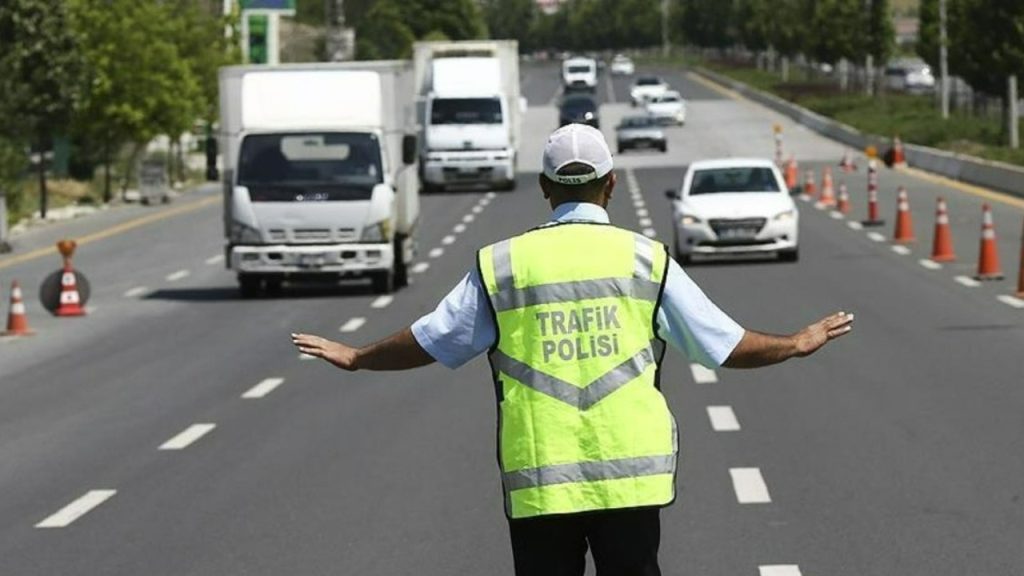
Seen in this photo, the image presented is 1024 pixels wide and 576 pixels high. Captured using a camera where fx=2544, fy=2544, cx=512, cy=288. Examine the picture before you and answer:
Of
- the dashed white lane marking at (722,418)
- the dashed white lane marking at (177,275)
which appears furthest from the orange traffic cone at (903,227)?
the dashed white lane marking at (722,418)

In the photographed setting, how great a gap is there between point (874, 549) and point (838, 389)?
22.9ft

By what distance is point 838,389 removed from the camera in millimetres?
17641

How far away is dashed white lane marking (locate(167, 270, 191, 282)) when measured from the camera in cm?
3278

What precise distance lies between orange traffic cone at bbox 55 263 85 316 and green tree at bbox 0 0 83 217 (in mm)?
23617

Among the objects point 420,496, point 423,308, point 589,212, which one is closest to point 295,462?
point 420,496

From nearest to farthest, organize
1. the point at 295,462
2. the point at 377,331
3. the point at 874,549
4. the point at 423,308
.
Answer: the point at 874,549
the point at 295,462
the point at 377,331
the point at 423,308

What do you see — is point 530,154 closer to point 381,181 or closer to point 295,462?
point 381,181

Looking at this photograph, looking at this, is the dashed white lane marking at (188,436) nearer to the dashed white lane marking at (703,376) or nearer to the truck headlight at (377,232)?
the dashed white lane marking at (703,376)

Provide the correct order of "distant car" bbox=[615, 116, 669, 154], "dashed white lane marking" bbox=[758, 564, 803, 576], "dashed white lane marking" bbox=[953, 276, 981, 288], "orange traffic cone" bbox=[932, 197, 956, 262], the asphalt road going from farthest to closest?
1. "distant car" bbox=[615, 116, 669, 154]
2. "orange traffic cone" bbox=[932, 197, 956, 262]
3. "dashed white lane marking" bbox=[953, 276, 981, 288]
4. the asphalt road
5. "dashed white lane marking" bbox=[758, 564, 803, 576]

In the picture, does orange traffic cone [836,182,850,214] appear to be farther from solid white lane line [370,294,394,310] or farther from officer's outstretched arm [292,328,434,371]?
officer's outstretched arm [292,328,434,371]

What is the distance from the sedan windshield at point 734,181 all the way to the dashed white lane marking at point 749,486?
19.6 meters

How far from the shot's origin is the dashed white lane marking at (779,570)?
10.2 metres

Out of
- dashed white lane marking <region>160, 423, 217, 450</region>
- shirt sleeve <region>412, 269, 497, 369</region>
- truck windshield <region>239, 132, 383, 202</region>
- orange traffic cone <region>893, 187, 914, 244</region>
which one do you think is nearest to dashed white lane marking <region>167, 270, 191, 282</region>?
truck windshield <region>239, 132, 383, 202</region>

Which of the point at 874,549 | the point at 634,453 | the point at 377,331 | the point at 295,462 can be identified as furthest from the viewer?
the point at 377,331
